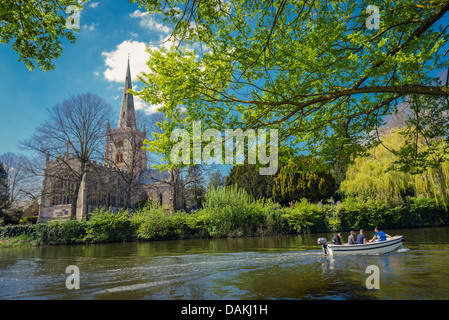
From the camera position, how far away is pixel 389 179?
23703mm

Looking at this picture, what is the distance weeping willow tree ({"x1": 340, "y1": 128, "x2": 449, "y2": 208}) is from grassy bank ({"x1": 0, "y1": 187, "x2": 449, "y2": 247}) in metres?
0.98

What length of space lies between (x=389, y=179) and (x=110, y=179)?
32.2 metres

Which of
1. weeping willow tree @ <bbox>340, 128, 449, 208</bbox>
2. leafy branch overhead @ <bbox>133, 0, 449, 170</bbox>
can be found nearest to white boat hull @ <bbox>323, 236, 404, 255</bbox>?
leafy branch overhead @ <bbox>133, 0, 449, 170</bbox>

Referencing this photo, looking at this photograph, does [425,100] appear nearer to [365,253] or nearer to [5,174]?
[365,253]

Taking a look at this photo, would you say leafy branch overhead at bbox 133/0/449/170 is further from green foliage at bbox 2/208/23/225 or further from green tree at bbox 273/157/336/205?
green foliage at bbox 2/208/23/225

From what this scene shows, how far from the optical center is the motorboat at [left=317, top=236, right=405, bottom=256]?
1160 centimetres

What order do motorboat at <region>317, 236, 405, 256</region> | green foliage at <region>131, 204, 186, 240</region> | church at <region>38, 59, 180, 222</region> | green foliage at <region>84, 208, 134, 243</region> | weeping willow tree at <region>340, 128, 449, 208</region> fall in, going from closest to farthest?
motorboat at <region>317, 236, 405, 256</region>, green foliage at <region>84, 208, 134, 243</region>, green foliage at <region>131, 204, 186, 240</region>, weeping willow tree at <region>340, 128, 449, 208</region>, church at <region>38, 59, 180, 222</region>

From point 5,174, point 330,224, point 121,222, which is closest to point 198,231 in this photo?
point 121,222

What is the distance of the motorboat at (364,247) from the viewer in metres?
11.6

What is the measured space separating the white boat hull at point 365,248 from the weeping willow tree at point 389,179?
10.9 m

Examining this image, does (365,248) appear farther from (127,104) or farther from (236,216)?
(127,104)

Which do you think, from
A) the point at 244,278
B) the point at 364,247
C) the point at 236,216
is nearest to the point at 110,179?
the point at 236,216

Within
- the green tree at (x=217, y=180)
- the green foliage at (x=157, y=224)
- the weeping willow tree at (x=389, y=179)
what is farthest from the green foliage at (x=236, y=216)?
the green tree at (x=217, y=180)
